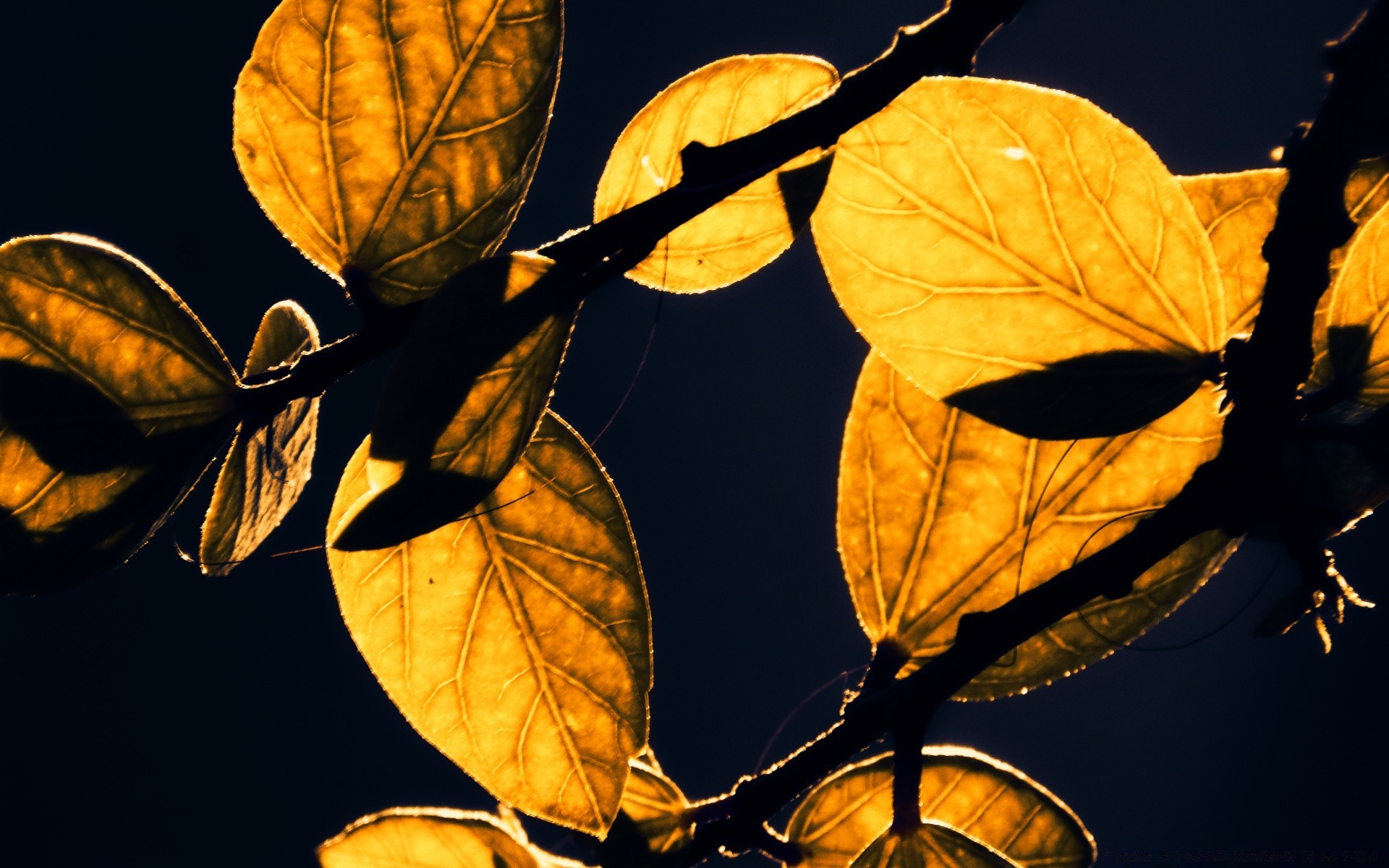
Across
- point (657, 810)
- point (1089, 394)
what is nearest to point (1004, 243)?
point (1089, 394)

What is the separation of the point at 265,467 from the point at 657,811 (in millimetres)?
109

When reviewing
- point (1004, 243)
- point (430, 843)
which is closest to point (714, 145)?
point (1004, 243)

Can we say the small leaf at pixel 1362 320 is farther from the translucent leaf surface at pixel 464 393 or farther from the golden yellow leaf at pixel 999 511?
the translucent leaf surface at pixel 464 393

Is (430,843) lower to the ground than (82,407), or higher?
lower

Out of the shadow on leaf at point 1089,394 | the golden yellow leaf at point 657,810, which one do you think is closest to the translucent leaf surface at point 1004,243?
the shadow on leaf at point 1089,394

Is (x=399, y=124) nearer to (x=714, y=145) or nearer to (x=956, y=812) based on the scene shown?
(x=714, y=145)

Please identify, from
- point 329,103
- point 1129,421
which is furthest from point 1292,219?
point 329,103

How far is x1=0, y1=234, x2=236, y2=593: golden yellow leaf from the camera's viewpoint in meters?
0.15

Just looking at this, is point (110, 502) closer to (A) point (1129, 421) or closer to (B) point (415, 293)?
(B) point (415, 293)

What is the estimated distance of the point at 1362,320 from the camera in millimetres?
168

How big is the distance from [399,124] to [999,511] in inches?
5.4

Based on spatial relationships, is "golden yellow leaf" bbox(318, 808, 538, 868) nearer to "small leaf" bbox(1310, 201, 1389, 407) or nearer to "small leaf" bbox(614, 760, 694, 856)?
"small leaf" bbox(614, 760, 694, 856)

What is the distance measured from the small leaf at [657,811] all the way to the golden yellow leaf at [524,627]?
3cm

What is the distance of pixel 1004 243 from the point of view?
17 centimetres
